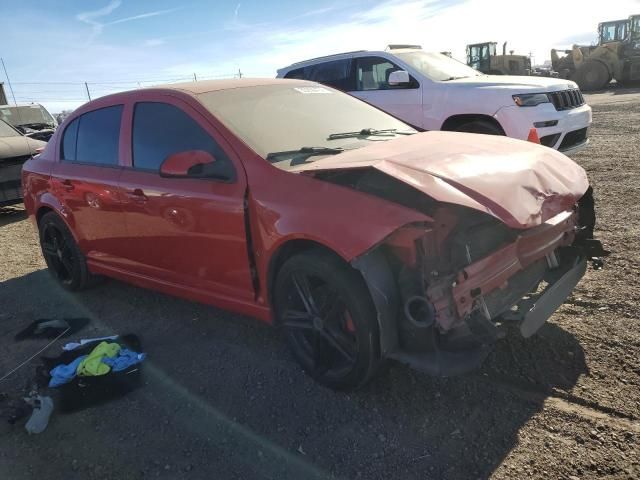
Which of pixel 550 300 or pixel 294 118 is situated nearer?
pixel 550 300

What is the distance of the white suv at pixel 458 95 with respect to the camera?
669 centimetres

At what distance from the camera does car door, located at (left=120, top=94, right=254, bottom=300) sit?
10.5 feet

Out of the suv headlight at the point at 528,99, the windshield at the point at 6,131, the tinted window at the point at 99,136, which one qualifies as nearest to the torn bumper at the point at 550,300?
the tinted window at the point at 99,136

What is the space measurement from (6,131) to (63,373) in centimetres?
810

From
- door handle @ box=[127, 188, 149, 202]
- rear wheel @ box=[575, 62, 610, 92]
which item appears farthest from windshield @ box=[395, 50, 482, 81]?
rear wheel @ box=[575, 62, 610, 92]

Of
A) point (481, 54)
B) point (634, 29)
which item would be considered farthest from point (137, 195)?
point (481, 54)

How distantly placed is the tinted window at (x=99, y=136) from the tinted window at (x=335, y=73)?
4.90 metres

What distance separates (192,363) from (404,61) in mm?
5947

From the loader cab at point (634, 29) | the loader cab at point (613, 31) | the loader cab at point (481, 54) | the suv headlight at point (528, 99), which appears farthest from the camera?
the loader cab at point (481, 54)

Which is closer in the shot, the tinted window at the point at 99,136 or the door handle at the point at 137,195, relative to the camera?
the door handle at the point at 137,195

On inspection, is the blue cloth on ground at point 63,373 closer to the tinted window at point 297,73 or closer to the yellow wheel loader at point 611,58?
the tinted window at point 297,73

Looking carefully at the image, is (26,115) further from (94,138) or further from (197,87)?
(197,87)

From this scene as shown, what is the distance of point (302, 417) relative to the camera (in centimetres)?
281

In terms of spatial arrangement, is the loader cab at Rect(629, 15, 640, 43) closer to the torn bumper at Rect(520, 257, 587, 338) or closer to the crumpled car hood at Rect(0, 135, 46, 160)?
the crumpled car hood at Rect(0, 135, 46, 160)
